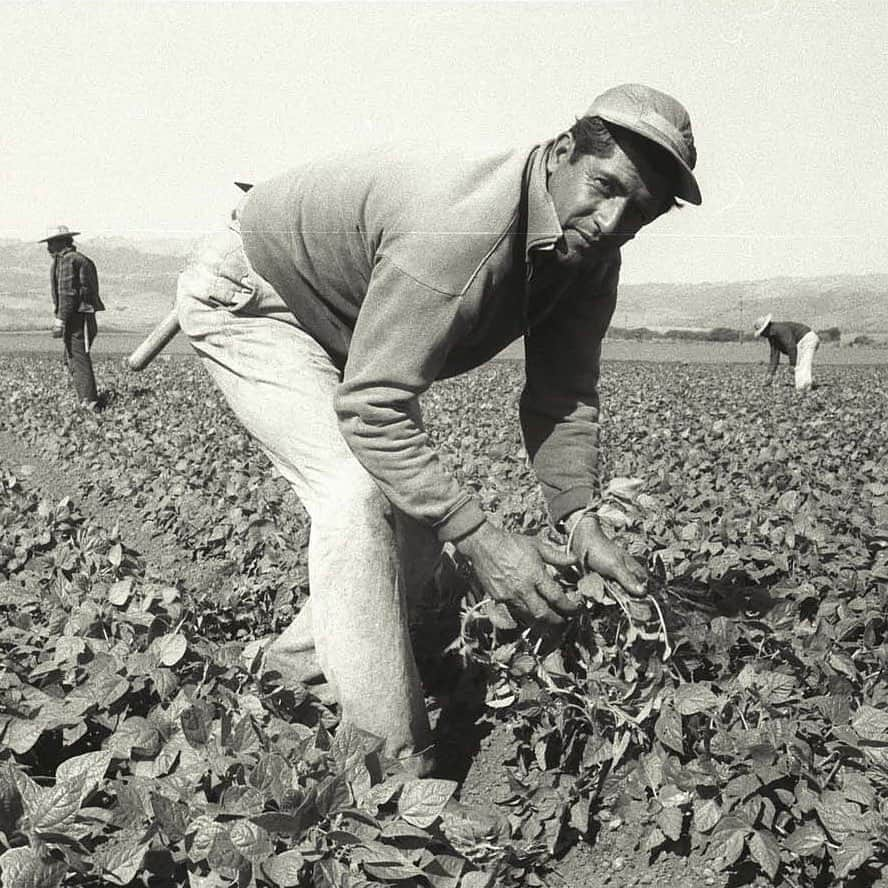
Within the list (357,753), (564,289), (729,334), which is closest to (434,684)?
(357,753)

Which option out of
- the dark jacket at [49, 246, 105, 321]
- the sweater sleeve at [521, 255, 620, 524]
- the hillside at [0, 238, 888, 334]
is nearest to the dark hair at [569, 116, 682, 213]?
the sweater sleeve at [521, 255, 620, 524]

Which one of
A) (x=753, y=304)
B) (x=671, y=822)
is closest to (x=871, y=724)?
(x=671, y=822)

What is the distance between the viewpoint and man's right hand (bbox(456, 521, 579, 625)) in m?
2.06

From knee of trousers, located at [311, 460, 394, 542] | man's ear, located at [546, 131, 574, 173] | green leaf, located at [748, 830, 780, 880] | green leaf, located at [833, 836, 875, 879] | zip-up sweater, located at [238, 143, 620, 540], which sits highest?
man's ear, located at [546, 131, 574, 173]

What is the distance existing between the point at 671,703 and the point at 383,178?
1280mm

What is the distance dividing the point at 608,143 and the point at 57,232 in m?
8.24

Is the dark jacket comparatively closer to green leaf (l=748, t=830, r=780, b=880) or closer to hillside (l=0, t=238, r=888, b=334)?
green leaf (l=748, t=830, r=780, b=880)

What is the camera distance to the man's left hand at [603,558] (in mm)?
2238

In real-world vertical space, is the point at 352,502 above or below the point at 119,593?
above

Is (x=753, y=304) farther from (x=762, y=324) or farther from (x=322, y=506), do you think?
(x=322, y=506)

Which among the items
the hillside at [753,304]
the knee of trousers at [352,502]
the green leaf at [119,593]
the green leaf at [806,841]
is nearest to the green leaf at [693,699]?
the green leaf at [806,841]

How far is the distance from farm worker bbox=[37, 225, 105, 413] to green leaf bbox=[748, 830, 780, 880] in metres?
8.21

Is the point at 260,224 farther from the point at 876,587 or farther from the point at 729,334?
the point at 729,334

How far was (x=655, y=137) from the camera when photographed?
1.85 m
